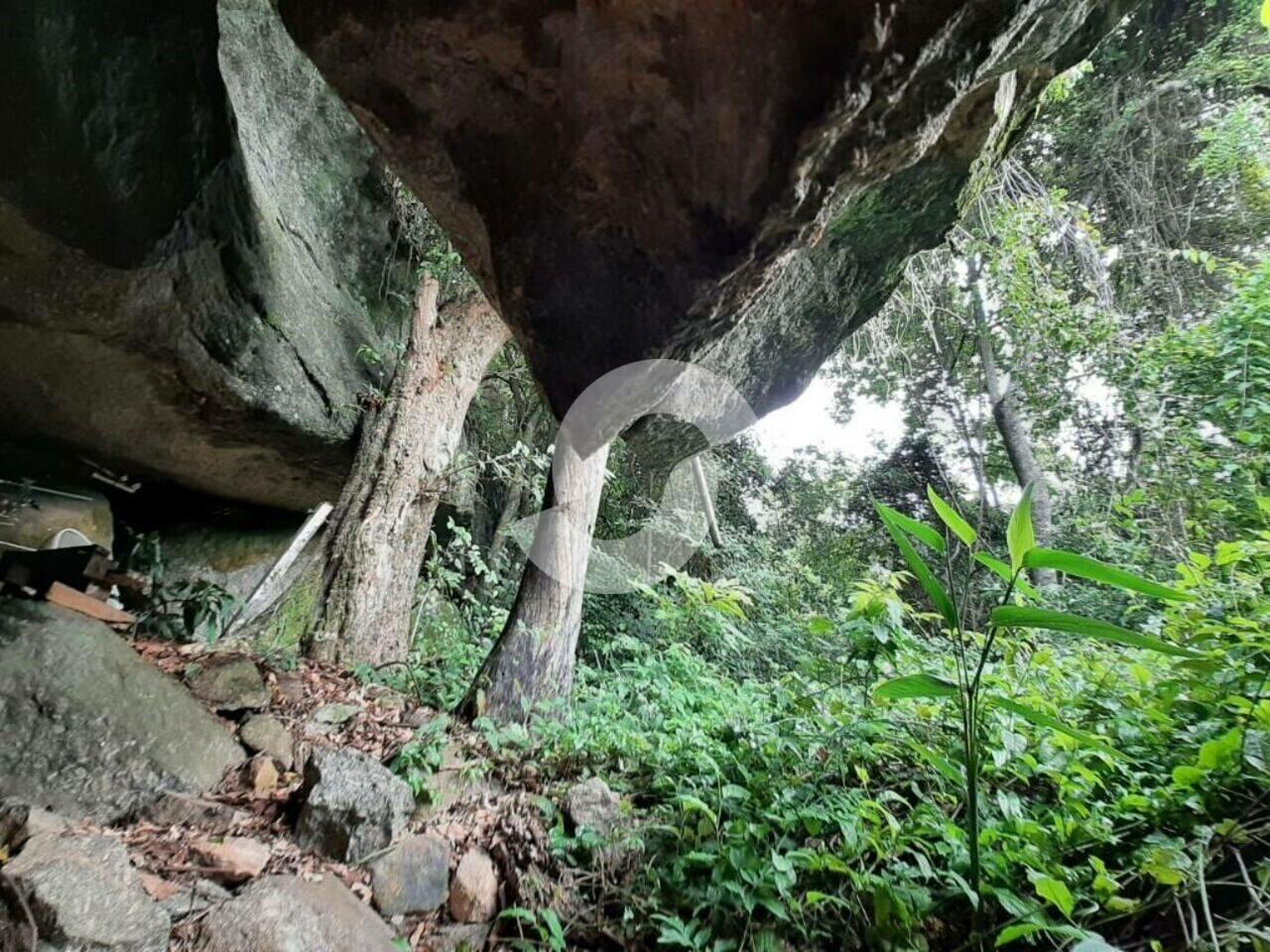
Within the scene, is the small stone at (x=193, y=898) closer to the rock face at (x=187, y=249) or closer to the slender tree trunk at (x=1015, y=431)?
the rock face at (x=187, y=249)

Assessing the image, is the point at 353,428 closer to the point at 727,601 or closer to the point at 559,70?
the point at 727,601

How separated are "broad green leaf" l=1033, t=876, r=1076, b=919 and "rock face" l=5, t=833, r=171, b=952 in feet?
7.16

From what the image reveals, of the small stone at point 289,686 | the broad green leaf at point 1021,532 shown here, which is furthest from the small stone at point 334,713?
the broad green leaf at point 1021,532

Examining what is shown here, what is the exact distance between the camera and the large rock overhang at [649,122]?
158 centimetres

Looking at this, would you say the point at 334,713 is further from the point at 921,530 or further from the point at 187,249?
the point at 921,530

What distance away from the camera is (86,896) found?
1530mm

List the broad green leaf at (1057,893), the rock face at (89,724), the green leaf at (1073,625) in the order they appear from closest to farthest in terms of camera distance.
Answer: the green leaf at (1073,625) → the broad green leaf at (1057,893) → the rock face at (89,724)

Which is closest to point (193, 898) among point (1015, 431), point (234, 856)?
point (234, 856)

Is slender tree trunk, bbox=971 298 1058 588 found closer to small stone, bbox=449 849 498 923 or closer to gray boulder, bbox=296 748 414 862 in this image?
small stone, bbox=449 849 498 923

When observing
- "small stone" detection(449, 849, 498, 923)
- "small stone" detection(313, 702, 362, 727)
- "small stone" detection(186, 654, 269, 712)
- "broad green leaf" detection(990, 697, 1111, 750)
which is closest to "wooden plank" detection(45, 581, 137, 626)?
"small stone" detection(186, 654, 269, 712)

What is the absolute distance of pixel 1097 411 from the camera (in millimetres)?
5742

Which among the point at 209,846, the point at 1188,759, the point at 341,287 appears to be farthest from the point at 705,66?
the point at 341,287

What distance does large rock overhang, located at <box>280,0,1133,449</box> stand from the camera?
158 cm

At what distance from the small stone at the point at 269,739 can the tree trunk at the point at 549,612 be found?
34.2 inches
